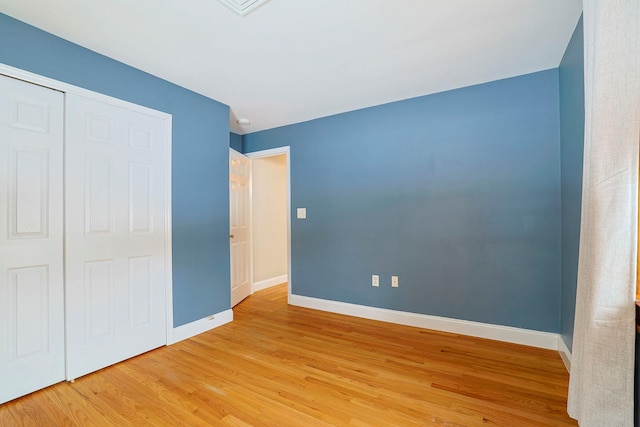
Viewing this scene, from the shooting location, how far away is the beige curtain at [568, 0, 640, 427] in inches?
39.4

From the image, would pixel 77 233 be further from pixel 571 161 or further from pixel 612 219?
pixel 571 161

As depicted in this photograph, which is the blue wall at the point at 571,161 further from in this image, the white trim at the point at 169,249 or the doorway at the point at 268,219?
the white trim at the point at 169,249

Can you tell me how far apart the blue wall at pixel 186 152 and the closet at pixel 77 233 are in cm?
12

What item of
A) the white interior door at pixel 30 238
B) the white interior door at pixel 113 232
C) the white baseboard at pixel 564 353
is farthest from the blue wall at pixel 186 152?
the white baseboard at pixel 564 353

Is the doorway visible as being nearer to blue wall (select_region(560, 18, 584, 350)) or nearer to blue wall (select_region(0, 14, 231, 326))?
blue wall (select_region(0, 14, 231, 326))

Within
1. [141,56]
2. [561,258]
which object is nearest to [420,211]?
[561,258]

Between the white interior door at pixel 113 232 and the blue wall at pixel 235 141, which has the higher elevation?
the blue wall at pixel 235 141

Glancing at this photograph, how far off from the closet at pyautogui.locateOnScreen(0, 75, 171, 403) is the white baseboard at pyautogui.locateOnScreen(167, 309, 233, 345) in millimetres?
125

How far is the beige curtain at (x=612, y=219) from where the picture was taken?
3.28ft

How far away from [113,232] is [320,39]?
2160 mm

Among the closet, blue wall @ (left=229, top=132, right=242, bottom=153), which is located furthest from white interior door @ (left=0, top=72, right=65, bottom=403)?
blue wall @ (left=229, top=132, right=242, bottom=153)

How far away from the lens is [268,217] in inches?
181

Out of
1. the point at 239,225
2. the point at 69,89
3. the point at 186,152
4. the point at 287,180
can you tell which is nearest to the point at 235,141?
the point at 287,180

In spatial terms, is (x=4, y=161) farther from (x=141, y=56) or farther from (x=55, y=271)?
(x=141, y=56)
